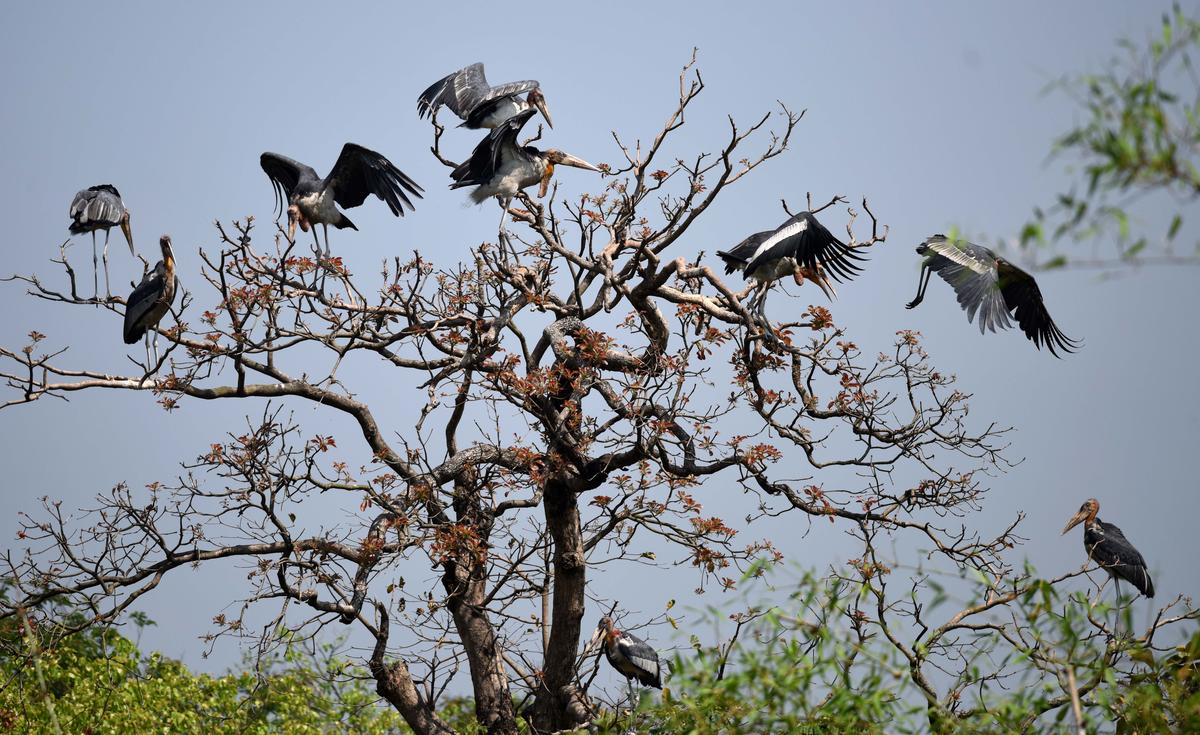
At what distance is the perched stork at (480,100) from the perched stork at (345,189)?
53 cm

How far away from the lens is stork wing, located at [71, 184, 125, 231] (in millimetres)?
9344

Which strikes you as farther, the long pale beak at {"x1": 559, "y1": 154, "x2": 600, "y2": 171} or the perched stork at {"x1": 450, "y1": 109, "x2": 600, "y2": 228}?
the long pale beak at {"x1": 559, "y1": 154, "x2": 600, "y2": 171}

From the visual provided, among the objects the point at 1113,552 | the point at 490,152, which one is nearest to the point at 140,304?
the point at 490,152

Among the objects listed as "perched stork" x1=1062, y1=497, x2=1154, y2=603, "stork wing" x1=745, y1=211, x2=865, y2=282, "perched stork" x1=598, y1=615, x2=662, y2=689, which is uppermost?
"stork wing" x1=745, y1=211, x2=865, y2=282

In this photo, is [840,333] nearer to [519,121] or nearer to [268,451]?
[519,121]

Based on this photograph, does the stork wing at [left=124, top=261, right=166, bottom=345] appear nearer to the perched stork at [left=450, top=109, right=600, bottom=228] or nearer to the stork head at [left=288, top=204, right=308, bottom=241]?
the stork head at [left=288, top=204, right=308, bottom=241]

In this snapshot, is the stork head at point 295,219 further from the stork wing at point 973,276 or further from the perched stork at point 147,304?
the stork wing at point 973,276

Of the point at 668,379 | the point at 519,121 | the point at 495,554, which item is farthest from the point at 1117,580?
the point at 519,121

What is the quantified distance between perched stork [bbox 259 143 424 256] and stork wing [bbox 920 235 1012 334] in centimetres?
374

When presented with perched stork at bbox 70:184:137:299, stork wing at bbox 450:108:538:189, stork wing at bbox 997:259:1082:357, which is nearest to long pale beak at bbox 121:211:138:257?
perched stork at bbox 70:184:137:299

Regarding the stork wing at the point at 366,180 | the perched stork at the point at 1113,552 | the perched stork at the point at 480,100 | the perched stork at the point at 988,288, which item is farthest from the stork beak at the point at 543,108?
the perched stork at the point at 1113,552

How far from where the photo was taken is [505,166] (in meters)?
8.26

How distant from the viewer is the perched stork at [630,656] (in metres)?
7.70

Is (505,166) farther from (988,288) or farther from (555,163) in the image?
(988,288)
